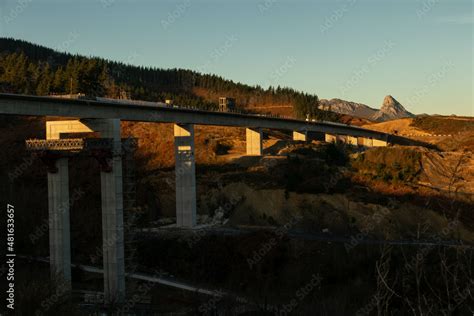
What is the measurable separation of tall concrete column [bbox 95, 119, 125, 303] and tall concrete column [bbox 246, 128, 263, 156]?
A: 38083 millimetres

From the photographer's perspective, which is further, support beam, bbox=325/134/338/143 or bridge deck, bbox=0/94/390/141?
support beam, bbox=325/134/338/143

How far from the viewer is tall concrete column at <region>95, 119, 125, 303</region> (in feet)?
137

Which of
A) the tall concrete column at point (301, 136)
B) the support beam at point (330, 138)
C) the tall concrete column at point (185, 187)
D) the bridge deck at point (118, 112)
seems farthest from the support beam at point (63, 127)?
the support beam at point (330, 138)

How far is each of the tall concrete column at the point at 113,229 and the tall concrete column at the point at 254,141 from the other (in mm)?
38083

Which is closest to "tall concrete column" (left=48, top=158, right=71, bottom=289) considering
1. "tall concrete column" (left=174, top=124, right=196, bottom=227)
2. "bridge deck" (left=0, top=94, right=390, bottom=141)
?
"bridge deck" (left=0, top=94, right=390, bottom=141)

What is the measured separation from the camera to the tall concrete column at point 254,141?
79375 mm

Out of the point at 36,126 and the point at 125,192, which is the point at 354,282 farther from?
the point at 36,126

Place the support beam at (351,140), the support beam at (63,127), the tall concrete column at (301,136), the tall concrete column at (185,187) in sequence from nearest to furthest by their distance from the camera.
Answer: the support beam at (63,127)
the tall concrete column at (185,187)
the tall concrete column at (301,136)
the support beam at (351,140)

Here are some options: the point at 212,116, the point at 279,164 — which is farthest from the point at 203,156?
the point at 212,116

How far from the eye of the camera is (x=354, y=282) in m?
39.7

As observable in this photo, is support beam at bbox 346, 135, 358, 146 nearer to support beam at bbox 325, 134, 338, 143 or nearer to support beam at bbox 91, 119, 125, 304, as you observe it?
support beam at bbox 325, 134, 338, 143

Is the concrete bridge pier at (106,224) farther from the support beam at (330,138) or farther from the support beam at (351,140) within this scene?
the support beam at (351,140)

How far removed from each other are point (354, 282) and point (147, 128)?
64213mm

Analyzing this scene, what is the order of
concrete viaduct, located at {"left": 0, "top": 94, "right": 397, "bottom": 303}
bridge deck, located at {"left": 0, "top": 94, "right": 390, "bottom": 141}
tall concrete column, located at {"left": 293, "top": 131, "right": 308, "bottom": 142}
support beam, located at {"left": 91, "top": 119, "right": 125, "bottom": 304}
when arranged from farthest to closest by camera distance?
tall concrete column, located at {"left": 293, "top": 131, "right": 308, "bottom": 142}, support beam, located at {"left": 91, "top": 119, "right": 125, "bottom": 304}, concrete viaduct, located at {"left": 0, "top": 94, "right": 397, "bottom": 303}, bridge deck, located at {"left": 0, "top": 94, "right": 390, "bottom": 141}
